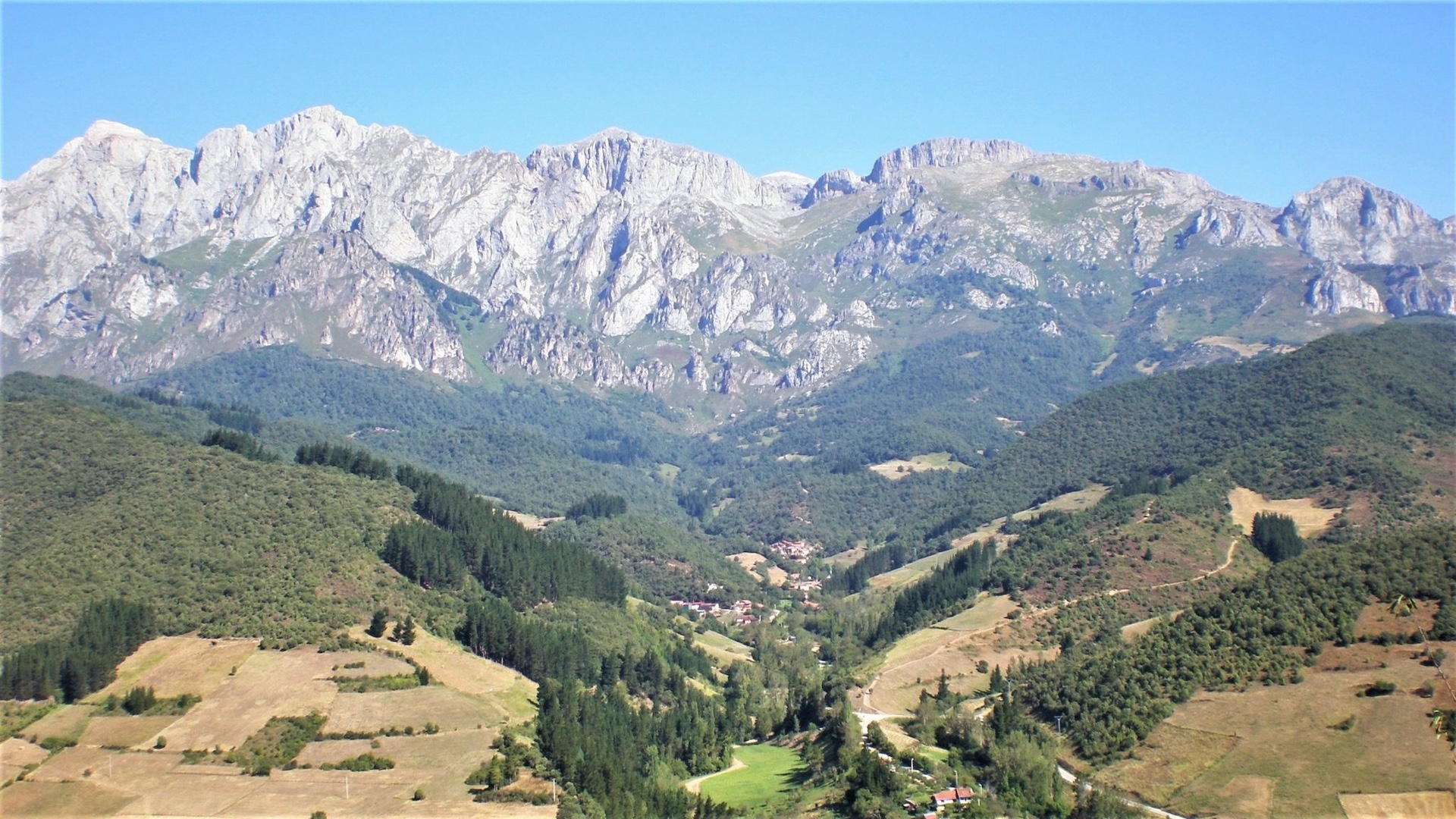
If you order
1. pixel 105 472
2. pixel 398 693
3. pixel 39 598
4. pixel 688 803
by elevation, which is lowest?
pixel 688 803

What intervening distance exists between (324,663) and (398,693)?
964 cm

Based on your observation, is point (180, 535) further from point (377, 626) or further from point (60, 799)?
point (60, 799)

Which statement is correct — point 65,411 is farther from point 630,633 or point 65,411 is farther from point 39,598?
point 630,633

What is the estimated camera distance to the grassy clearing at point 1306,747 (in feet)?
312

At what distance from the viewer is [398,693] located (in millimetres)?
124188

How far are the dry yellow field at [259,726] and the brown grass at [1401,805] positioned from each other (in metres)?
60.4

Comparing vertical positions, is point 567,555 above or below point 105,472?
below

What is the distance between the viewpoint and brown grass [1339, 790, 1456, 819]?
291 ft

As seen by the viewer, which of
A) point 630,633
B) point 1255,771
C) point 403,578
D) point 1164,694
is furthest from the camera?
point 630,633

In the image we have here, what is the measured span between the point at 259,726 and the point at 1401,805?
92510mm

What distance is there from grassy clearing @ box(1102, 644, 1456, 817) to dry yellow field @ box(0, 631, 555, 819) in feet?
171

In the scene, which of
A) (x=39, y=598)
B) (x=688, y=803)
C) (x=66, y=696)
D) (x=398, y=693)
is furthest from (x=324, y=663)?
(x=688, y=803)

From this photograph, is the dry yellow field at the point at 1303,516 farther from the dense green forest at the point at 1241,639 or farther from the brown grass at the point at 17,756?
the brown grass at the point at 17,756

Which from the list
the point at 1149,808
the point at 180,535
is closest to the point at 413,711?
the point at 180,535
